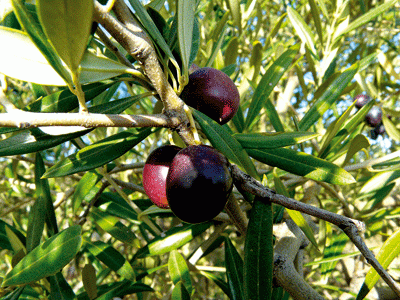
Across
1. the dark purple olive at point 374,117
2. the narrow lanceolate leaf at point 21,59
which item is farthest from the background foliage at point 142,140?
the dark purple olive at point 374,117

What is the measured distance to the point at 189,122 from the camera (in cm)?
78

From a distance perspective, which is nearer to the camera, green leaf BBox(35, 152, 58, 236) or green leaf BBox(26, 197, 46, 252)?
green leaf BBox(26, 197, 46, 252)

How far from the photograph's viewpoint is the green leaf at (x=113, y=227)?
54.5 inches

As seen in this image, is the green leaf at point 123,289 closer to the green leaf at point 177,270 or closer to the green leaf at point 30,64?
the green leaf at point 177,270

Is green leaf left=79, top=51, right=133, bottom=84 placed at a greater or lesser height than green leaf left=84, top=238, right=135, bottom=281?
greater

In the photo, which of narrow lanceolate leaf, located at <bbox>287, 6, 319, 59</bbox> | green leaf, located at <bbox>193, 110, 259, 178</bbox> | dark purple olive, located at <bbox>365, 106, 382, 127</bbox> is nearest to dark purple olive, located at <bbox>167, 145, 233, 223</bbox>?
green leaf, located at <bbox>193, 110, 259, 178</bbox>

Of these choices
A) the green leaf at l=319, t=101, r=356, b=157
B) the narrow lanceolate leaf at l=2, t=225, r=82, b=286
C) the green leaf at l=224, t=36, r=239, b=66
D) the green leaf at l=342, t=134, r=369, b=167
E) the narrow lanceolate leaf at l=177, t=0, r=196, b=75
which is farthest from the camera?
the green leaf at l=224, t=36, r=239, b=66

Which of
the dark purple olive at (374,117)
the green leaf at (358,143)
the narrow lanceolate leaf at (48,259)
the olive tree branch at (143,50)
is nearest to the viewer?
the olive tree branch at (143,50)

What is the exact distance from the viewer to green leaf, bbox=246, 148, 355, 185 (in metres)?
0.83

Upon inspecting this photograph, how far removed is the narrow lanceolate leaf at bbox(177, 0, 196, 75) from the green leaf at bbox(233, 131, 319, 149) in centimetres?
24

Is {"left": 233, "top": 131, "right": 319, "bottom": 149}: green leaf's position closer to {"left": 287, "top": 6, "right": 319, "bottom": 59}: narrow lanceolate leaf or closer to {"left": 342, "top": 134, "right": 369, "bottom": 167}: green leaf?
{"left": 342, "top": 134, "right": 369, "bottom": 167}: green leaf

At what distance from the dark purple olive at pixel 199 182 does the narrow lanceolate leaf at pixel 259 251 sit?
0.27 feet

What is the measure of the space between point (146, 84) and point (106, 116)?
0.82 feet

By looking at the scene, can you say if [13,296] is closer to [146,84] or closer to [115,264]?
[115,264]
